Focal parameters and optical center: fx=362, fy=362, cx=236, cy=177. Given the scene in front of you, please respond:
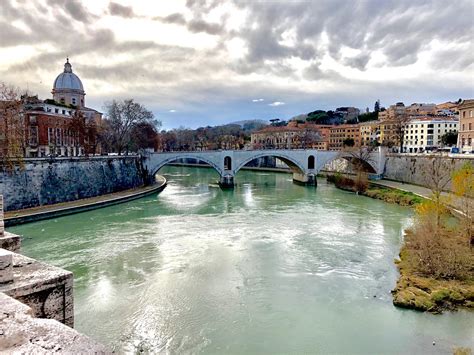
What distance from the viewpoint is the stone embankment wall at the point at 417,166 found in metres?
19.0

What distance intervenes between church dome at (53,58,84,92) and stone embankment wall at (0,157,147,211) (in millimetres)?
14875

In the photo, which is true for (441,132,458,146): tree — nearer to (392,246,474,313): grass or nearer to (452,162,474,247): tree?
(452,162,474,247): tree

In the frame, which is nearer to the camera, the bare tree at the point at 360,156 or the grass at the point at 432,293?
the grass at the point at 432,293

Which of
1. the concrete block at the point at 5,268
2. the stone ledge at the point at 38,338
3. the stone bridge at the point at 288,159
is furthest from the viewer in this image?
the stone bridge at the point at 288,159

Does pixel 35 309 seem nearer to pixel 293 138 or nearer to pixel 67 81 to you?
pixel 67 81

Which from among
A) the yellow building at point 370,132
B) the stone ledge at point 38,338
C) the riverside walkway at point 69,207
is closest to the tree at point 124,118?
the riverside walkway at point 69,207

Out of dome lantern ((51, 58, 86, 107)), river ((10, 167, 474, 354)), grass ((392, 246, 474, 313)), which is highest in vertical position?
dome lantern ((51, 58, 86, 107))

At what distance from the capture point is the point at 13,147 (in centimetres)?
1535

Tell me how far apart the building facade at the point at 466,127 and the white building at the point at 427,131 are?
12.5m

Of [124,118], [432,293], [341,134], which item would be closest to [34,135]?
[124,118]

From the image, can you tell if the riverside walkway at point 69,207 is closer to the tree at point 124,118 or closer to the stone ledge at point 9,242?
the tree at point 124,118

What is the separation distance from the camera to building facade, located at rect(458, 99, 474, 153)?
22.9m

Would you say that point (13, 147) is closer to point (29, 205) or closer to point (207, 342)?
point (29, 205)

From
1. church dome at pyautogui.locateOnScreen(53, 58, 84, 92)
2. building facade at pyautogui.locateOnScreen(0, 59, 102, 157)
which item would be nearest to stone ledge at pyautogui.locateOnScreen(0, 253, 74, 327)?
building facade at pyautogui.locateOnScreen(0, 59, 102, 157)
